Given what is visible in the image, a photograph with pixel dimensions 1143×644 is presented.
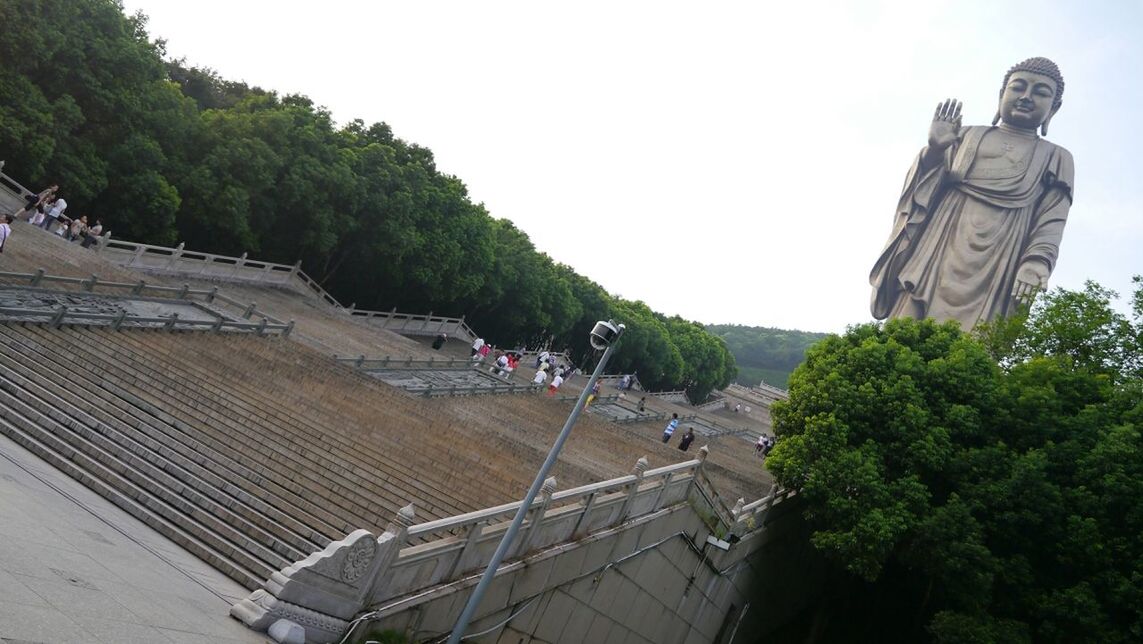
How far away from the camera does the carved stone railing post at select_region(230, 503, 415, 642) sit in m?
10.2

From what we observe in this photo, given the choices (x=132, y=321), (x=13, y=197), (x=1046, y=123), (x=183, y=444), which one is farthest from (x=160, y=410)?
(x=1046, y=123)

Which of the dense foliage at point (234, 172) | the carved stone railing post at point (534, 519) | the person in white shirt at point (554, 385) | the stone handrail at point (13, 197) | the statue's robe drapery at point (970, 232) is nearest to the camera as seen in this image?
the carved stone railing post at point (534, 519)

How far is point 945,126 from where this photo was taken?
4919cm

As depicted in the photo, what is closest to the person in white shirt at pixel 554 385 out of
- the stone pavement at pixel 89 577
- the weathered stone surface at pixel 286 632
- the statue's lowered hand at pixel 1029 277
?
the statue's lowered hand at pixel 1029 277

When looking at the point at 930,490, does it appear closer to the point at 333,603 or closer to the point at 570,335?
the point at 333,603

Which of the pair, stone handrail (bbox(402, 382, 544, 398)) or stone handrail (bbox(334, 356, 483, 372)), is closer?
stone handrail (bbox(334, 356, 483, 372))

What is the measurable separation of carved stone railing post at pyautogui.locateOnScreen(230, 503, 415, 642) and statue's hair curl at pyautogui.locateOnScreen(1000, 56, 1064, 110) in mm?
46214

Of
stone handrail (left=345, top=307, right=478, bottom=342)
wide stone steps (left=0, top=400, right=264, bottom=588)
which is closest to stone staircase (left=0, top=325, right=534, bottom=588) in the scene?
wide stone steps (left=0, top=400, right=264, bottom=588)

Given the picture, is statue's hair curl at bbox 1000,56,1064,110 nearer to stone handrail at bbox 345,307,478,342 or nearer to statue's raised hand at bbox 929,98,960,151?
statue's raised hand at bbox 929,98,960,151

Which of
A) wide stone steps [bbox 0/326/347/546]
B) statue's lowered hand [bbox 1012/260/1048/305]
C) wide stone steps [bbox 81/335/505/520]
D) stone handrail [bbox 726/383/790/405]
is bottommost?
wide stone steps [bbox 0/326/347/546]

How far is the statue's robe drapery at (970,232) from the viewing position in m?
47.2

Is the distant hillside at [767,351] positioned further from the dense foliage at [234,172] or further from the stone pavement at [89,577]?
the stone pavement at [89,577]

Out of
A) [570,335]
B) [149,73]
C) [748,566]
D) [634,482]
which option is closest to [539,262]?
[570,335]

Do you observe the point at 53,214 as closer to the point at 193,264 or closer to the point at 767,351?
the point at 193,264
